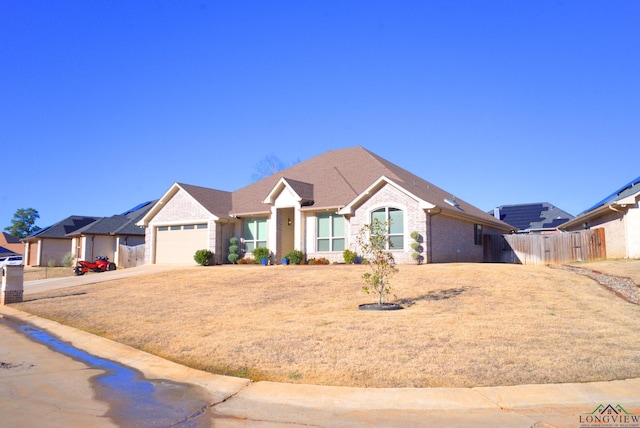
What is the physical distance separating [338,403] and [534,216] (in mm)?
44885

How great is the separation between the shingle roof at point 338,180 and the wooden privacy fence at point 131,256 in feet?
27.2

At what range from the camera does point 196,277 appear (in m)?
23.0

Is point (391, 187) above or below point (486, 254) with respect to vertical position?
above

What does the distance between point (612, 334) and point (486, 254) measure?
845 inches

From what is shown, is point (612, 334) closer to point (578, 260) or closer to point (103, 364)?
point (103, 364)

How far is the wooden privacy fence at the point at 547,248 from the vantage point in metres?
27.5

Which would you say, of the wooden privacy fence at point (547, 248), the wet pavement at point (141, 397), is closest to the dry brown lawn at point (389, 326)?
the wet pavement at point (141, 397)

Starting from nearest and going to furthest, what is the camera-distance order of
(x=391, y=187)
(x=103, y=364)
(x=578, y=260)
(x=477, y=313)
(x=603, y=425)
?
(x=603, y=425) → (x=103, y=364) → (x=477, y=313) → (x=391, y=187) → (x=578, y=260)

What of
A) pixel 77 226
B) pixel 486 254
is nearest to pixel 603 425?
pixel 486 254

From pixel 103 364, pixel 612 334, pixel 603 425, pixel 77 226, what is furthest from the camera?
pixel 77 226

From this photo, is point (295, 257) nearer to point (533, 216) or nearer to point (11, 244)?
point (533, 216)

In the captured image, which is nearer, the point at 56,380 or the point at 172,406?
the point at 172,406

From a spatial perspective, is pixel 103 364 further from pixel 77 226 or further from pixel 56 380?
pixel 77 226

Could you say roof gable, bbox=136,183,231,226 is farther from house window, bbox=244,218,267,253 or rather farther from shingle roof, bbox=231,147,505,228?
house window, bbox=244,218,267,253
